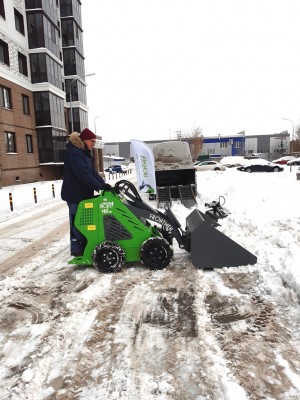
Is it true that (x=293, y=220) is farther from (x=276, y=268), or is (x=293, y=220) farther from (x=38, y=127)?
(x=38, y=127)

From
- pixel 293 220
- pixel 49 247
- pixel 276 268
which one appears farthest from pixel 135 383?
pixel 293 220

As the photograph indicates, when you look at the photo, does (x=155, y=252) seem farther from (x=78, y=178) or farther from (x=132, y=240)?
(x=78, y=178)

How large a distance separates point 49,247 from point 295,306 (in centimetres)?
479

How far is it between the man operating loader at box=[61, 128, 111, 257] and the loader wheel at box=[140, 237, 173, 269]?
1.01 m

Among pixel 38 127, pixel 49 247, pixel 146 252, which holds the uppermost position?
pixel 38 127

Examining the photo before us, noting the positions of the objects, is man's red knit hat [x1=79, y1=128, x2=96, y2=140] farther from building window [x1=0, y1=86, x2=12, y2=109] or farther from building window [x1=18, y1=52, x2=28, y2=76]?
building window [x1=18, y1=52, x2=28, y2=76]

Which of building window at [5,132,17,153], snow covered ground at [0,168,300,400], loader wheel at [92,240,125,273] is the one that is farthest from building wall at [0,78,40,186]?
loader wheel at [92,240,125,273]

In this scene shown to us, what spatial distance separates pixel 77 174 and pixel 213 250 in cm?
231

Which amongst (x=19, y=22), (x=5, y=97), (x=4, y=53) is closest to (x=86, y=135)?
(x=5, y=97)

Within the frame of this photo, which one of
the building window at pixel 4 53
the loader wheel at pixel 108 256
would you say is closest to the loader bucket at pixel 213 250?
the loader wheel at pixel 108 256

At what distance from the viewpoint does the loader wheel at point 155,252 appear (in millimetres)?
4555

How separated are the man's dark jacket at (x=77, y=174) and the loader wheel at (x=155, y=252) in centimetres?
114

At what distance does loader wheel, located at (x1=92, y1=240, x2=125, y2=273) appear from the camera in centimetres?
452

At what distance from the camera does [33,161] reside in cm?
2639
